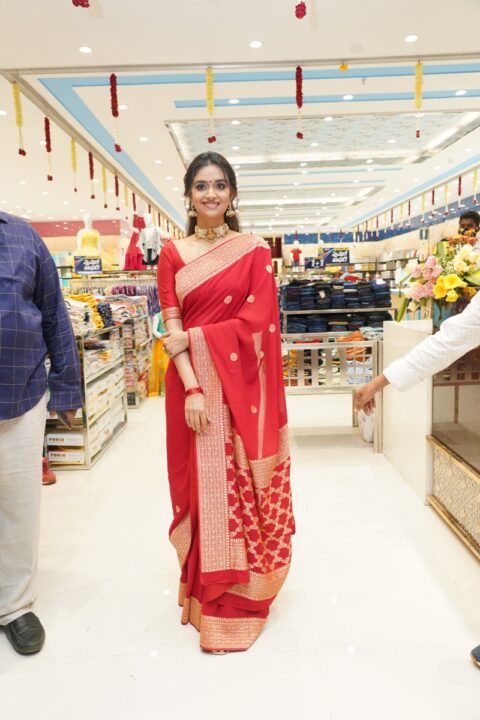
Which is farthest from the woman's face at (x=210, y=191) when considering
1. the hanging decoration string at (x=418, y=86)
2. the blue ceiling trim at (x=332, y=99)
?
the blue ceiling trim at (x=332, y=99)

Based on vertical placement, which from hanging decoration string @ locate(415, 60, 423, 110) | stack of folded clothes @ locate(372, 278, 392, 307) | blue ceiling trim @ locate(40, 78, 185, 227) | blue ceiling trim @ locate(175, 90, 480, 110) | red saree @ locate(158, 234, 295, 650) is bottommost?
red saree @ locate(158, 234, 295, 650)

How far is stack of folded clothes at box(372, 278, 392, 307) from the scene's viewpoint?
4.50 m

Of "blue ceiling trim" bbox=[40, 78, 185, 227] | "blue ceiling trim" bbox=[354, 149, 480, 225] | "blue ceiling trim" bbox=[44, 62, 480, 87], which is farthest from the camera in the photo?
"blue ceiling trim" bbox=[354, 149, 480, 225]

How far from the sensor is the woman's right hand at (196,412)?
1759 mm

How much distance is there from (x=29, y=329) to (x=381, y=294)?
3.34 m

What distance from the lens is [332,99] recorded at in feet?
22.2

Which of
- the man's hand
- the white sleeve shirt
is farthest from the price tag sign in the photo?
the white sleeve shirt

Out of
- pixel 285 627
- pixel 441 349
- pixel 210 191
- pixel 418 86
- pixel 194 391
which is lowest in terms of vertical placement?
pixel 285 627

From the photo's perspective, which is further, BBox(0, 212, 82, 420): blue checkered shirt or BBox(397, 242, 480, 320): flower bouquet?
BBox(397, 242, 480, 320): flower bouquet

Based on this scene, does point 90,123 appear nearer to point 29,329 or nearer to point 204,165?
point 204,165

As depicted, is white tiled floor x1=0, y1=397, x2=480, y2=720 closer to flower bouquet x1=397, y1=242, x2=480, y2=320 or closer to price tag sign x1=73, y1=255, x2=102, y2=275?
flower bouquet x1=397, y1=242, x2=480, y2=320

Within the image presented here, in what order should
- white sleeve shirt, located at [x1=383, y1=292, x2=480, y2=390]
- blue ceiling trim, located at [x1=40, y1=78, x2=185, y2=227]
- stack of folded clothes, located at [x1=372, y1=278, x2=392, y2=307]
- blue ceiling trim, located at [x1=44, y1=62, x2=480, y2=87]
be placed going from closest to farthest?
white sleeve shirt, located at [x1=383, y1=292, x2=480, y2=390], stack of folded clothes, located at [x1=372, y1=278, x2=392, y2=307], blue ceiling trim, located at [x1=44, y1=62, x2=480, y2=87], blue ceiling trim, located at [x1=40, y1=78, x2=185, y2=227]

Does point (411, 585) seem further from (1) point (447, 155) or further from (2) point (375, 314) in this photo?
(1) point (447, 155)

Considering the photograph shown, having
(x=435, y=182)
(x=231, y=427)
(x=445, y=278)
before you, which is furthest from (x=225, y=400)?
(x=435, y=182)
